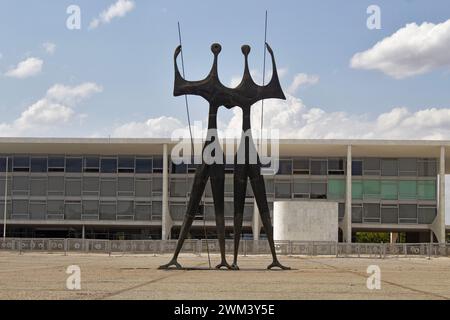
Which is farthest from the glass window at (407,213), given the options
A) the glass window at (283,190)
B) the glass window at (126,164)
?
the glass window at (126,164)

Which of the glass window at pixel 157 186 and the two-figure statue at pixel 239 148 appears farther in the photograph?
the glass window at pixel 157 186

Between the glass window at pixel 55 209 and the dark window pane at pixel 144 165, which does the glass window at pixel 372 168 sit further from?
the glass window at pixel 55 209

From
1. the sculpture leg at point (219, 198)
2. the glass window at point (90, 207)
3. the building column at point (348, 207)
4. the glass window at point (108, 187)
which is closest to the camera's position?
the sculpture leg at point (219, 198)

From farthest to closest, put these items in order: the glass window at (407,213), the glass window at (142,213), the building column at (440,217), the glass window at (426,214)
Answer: the glass window at (142,213) → the glass window at (407,213) → the glass window at (426,214) → the building column at (440,217)

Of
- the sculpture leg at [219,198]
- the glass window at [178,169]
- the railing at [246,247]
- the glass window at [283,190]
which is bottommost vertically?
the railing at [246,247]

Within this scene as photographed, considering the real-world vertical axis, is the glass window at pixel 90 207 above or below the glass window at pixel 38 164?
below

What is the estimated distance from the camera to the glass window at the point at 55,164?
64562 millimetres

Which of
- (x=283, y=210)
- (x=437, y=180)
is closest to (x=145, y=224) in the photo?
(x=283, y=210)

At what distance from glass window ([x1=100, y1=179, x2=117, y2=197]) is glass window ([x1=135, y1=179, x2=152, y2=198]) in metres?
2.00

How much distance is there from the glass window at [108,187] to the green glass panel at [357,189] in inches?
842

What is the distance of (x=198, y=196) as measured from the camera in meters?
21.1

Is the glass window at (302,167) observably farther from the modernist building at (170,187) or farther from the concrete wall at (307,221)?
the concrete wall at (307,221)

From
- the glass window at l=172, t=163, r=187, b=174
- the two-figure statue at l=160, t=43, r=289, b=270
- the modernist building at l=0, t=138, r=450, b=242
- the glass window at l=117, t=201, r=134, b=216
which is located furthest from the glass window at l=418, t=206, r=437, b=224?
the two-figure statue at l=160, t=43, r=289, b=270
